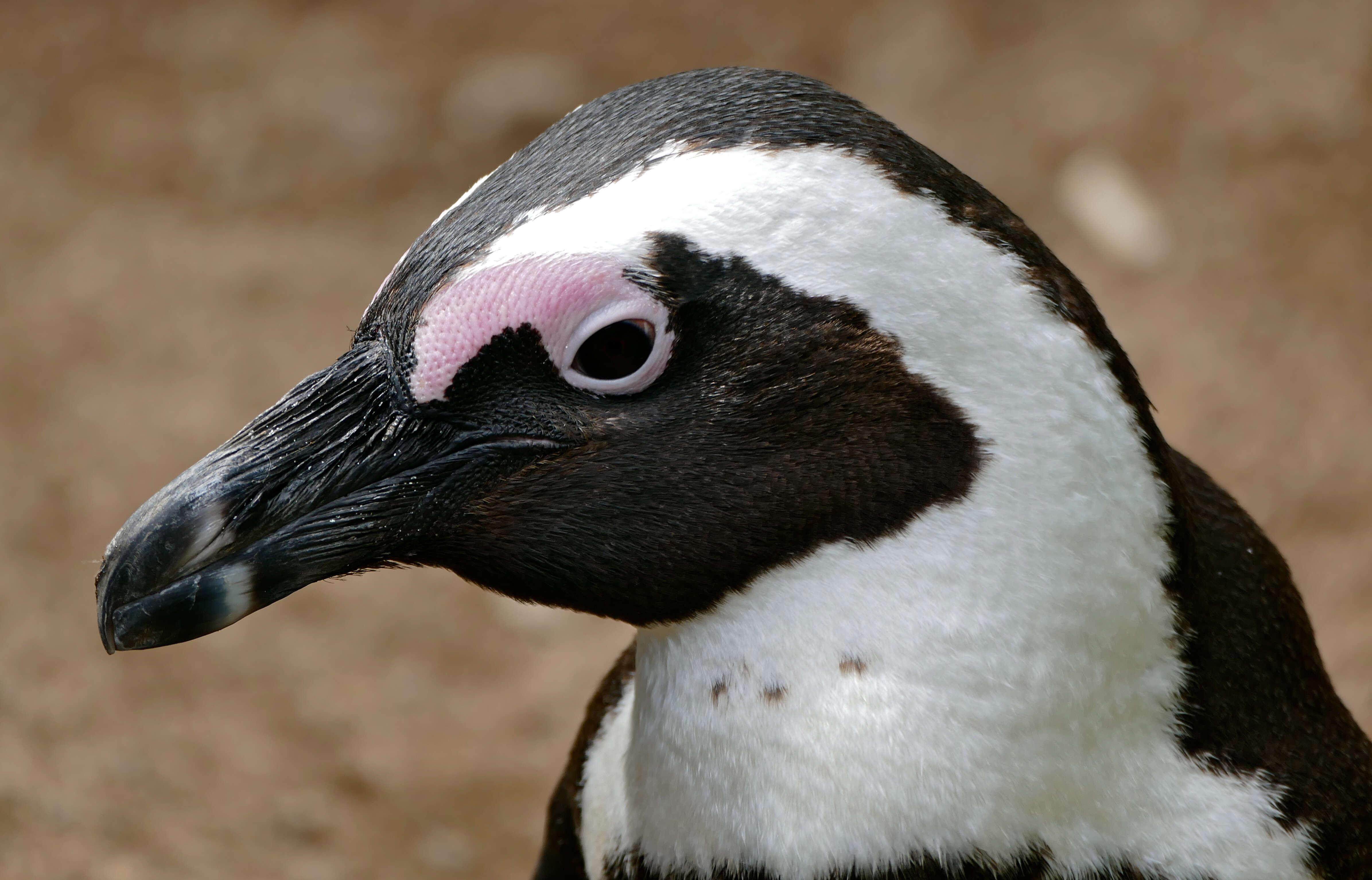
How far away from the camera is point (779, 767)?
1351mm

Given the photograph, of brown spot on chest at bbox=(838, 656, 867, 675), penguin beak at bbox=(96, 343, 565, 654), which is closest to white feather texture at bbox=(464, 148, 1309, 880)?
brown spot on chest at bbox=(838, 656, 867, 675)

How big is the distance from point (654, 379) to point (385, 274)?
3.53 metres

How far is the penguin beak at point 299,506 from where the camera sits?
1336 millimetres

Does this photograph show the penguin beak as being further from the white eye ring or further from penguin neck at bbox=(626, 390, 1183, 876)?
penguin neck at bbox=(626, 390, 1183, 876)

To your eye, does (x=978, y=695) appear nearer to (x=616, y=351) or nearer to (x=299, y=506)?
(x=616, y=351)

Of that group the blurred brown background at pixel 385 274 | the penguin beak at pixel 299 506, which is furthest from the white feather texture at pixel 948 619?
the blurred brown background at pixel 385 274

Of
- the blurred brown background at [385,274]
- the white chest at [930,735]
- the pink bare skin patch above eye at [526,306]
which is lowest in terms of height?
the white chest at [930,735]

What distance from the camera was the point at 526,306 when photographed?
1.25m

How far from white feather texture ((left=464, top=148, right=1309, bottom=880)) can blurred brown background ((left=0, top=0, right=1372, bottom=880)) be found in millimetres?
2090

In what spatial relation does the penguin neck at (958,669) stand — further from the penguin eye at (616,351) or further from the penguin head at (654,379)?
the penguin eye at (616,351)

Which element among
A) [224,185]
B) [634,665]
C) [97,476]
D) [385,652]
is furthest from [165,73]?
[634,665]

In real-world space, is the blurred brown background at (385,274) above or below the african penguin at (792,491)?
above

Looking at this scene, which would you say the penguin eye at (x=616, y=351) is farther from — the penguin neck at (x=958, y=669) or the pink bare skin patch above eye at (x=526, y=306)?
the penguin neck at (x=958, y=669)

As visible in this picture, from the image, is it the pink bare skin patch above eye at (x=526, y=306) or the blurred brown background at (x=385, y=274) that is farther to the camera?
the blurred brown background at (x=385, y=274)
